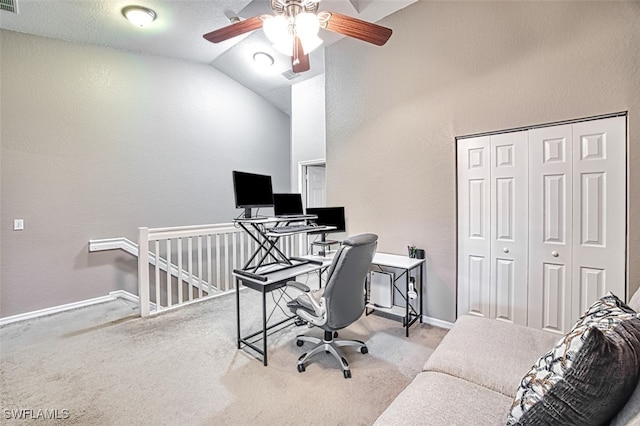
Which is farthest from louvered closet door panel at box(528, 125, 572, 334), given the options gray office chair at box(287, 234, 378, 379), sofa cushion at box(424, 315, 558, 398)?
gray office chair at box(287, 234, 378, 379)

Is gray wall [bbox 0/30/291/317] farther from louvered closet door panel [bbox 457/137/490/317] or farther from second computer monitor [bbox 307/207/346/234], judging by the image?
louvered closet door panel [bbox 457/137/490/317]

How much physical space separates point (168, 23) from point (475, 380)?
467 cm

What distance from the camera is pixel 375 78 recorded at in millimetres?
3439

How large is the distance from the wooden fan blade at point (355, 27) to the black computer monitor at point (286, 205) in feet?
5.35

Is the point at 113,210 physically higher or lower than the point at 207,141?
lower

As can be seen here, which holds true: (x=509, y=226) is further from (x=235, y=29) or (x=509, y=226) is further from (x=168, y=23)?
(x=168, y=23)

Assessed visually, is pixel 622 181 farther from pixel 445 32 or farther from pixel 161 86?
pixel 161 86

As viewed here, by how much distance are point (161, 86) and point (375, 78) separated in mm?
3243

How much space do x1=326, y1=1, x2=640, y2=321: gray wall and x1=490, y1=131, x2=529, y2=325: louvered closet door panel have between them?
0.23m

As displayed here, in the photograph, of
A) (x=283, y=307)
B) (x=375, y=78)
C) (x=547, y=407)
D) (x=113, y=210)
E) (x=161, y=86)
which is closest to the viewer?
(x=547, y=407)

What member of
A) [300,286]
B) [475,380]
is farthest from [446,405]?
[300,286]

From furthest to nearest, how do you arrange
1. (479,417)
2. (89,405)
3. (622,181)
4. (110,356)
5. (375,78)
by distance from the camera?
(375,78), (110,356), (622,181), (89,405), (479,417)

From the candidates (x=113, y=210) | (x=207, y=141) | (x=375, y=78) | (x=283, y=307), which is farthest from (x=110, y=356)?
(x=375, y=78)

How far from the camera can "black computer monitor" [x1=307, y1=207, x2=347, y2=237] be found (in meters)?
3.56
